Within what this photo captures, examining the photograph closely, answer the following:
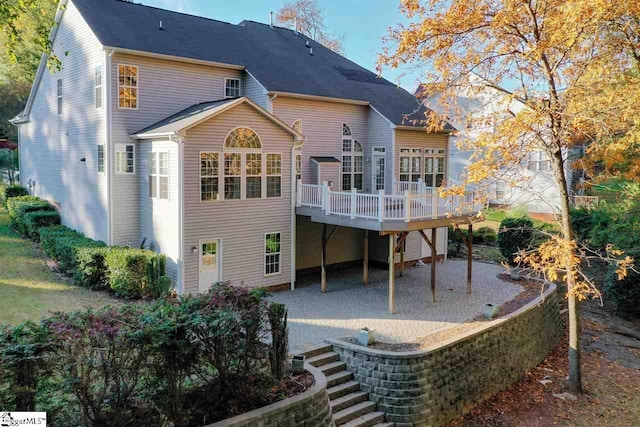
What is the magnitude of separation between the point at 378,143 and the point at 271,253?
731cm

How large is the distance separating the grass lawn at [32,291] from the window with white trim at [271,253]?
495 cm

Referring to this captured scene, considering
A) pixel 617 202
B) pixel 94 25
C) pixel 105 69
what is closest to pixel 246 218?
pixel 105 69

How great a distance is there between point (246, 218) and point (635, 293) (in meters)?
15.0

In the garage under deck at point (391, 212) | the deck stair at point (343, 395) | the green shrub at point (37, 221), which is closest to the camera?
the deck stair at point (343, 395)

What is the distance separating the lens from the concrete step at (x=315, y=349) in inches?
439

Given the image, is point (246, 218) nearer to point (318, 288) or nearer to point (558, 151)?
point (318, 288)

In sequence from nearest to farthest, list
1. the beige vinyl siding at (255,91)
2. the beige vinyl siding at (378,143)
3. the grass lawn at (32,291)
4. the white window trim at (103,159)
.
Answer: the grass lawn at (32,291), the white window trim at (103,159), the beige vinyl siding at (255,91), the beige vinyl siding at (378,143)

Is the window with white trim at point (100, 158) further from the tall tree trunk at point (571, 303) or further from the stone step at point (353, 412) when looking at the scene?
the tall tree trunk at point (571, 303)

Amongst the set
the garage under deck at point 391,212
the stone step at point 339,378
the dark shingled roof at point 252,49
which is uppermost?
the dark shingled roof at point 252,49

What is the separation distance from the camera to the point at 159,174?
1539 centimetres

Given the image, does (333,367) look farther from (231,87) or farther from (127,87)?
(231,87)

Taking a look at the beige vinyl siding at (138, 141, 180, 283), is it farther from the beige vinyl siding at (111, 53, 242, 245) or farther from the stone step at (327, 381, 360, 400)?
the stone step at (327, 381, 360, 400)

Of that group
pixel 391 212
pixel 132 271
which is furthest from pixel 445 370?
pixel 132 271

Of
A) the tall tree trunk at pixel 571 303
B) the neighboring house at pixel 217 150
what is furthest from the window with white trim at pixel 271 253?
the tall tree trunk at pixel 571 303
